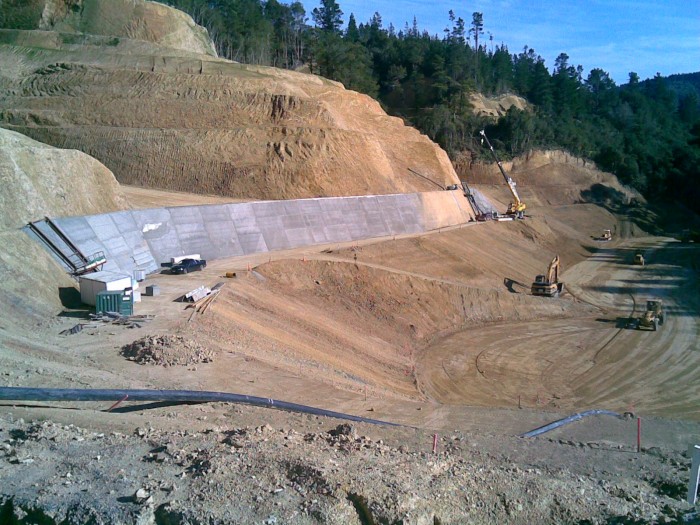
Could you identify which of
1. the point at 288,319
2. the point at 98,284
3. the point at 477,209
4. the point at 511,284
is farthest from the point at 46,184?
the point at 477,209

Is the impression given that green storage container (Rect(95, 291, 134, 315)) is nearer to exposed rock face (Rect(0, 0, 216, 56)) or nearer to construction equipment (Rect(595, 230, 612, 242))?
exposed rock face (Rect(0, 0, 216, 56))

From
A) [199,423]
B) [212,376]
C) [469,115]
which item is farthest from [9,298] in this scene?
[469,115]

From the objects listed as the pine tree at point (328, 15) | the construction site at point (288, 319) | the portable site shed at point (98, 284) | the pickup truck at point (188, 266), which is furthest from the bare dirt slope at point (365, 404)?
the pine tree at point (328, 15)

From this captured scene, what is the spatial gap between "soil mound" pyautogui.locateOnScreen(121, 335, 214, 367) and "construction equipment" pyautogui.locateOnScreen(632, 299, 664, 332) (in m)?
24.7

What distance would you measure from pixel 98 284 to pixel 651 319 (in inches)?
1081

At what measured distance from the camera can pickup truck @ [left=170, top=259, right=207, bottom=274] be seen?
1077 inches

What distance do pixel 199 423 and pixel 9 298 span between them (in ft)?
35.4

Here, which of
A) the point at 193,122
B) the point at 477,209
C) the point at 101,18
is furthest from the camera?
the point at 101,18

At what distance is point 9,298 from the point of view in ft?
60.4

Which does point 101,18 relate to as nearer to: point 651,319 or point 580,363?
point 580,363

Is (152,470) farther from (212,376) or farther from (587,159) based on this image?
(587,159)

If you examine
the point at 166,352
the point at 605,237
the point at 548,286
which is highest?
the point at 166,352

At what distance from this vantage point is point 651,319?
3158cm

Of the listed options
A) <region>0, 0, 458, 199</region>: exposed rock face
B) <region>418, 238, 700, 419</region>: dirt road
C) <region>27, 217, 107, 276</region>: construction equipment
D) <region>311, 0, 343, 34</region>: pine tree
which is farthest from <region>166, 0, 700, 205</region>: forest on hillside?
<region>27, 217, 107, 276</region>: construction equipment
